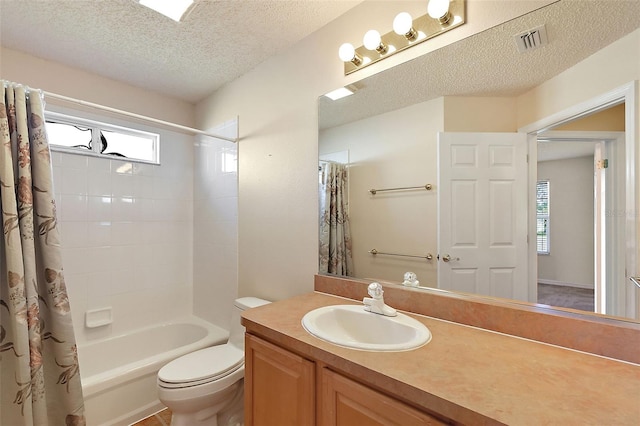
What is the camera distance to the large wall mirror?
3.02ft

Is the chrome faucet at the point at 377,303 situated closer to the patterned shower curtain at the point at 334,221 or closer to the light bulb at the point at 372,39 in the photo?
the patterned shower curtain at the point at 334,221

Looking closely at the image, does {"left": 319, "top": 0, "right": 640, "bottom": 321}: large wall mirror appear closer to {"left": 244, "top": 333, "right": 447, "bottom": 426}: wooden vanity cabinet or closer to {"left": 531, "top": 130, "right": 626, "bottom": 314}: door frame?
{"left": 531, "top": 130, "right": 626, "bottom": 314}: door frame

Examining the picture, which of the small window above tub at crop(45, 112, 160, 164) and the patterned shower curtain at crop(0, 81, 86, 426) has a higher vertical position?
the small window above tub at crop(45, 112, 160, 164)

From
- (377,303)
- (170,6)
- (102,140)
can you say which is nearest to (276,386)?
(377,303)

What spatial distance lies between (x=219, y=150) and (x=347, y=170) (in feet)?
4.38

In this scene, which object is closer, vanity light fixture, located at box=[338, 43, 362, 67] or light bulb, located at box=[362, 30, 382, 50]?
light bulb, located at box=[362, 30, 382, 50]

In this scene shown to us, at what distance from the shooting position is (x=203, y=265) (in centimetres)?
257

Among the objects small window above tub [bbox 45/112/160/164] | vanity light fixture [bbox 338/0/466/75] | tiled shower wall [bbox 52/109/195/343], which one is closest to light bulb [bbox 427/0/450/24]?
vanity light fixture [bbox 338/0/466/75]

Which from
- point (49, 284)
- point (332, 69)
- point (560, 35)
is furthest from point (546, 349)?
point (49, 284)

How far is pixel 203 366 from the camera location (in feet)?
5.38

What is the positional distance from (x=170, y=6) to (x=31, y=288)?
4.98ft

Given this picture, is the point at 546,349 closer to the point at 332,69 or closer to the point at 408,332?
the point at 408,332

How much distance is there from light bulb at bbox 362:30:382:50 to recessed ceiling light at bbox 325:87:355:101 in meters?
0.23

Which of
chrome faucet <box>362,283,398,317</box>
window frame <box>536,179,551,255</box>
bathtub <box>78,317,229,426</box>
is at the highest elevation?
window frame <box>536,179,551,255</box>
